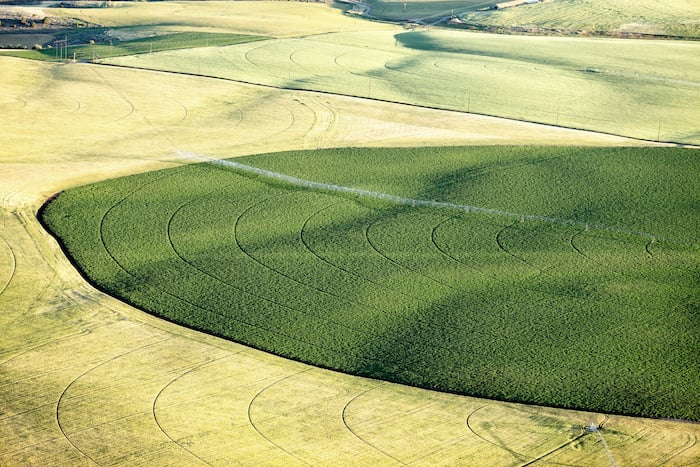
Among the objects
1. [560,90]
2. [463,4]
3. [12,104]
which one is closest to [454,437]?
[12,104]

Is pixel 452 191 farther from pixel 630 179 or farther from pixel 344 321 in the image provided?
pixel 344 321

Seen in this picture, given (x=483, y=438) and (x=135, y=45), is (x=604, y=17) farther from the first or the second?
(x=483, y=438)

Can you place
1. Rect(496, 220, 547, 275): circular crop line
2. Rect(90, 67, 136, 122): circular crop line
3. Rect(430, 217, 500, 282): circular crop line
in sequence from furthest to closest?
Rect(90, 67, 136, 122): circular crop line < Rect(496, 220, 547, 275): circular crop line < Rect(430, 217, 500, 282): circular crop line

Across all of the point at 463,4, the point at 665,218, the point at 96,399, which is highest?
the point at 463,4

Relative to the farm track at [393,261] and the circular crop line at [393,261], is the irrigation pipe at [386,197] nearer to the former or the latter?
the circular crop line at [393,261]

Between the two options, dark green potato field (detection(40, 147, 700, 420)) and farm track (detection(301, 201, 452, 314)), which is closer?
dark green potato field (detection(40, 147, 700, 420))

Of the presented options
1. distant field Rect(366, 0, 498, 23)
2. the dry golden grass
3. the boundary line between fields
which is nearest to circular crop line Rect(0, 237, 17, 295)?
the boundary line between fields

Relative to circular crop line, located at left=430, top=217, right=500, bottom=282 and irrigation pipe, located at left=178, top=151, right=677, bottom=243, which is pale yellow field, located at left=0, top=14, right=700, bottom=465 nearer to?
circular crop line, located at left=430, top=217, right=500, bottom=282
